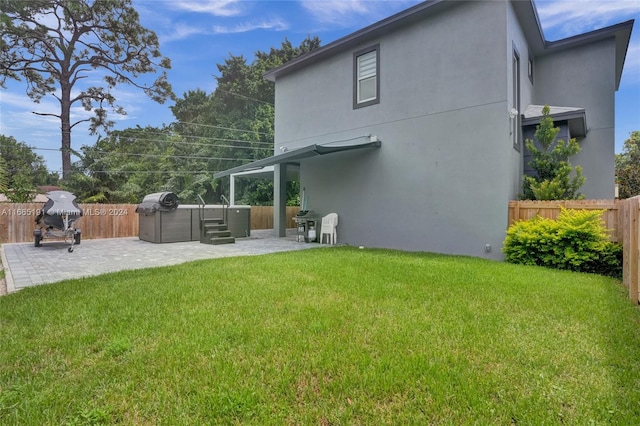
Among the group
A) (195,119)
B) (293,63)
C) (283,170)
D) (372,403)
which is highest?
(195,119)

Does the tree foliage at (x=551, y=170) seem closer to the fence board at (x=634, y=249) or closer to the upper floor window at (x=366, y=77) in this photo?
the fence board at (x=634, y=249)

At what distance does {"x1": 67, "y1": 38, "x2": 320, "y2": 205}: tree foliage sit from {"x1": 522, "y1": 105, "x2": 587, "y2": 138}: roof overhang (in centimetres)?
1484

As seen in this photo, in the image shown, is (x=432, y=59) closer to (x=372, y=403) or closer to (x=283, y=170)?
(x=283, y=170)

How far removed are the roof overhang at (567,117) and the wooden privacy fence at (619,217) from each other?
268 cm

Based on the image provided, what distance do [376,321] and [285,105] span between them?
34.6 ft

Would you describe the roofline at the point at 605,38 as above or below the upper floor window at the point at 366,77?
above

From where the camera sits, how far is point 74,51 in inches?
775

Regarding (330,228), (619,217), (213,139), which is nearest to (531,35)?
(619,217)

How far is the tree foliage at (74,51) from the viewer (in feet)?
59.6

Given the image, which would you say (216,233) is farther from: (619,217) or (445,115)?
(619,217)

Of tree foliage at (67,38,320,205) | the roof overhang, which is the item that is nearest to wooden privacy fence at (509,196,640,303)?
the roof overhang

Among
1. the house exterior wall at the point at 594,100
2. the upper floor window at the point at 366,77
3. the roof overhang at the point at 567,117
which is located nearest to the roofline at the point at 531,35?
the house exterior wall at the point at 594,100

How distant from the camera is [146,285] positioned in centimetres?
476

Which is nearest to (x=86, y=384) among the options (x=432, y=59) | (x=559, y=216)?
(x=559, y=216)
